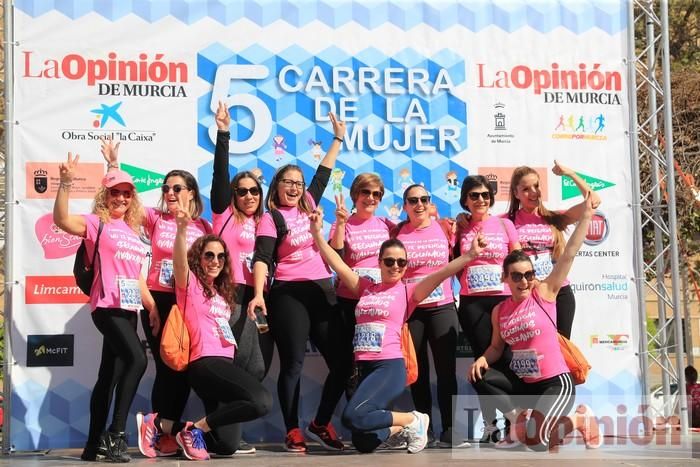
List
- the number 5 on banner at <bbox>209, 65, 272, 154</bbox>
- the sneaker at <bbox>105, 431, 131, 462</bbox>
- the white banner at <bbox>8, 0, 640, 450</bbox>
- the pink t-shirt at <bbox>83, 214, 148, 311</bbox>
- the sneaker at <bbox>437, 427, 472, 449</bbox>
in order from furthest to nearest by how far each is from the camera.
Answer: the number 5 on banner at <bbox>209, 65, 272, 154</bbox> → the white banner at <bbox>8, 0, 640, 450</bbox> → the sneaker at <bbox>437, 427, 472, 449</bbox> → the pink t-shirt at <bbox>83, 214, 148, 311</bbox> → the sneaker at <bbox>105, 431, 131, 462</bbox>

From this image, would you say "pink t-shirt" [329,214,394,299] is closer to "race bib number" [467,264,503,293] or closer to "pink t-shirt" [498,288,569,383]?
"race bib number" [467,264,503,293]

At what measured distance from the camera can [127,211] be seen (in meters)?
5.88

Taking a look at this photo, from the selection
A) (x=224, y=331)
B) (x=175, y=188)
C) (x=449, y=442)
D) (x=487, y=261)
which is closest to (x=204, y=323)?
(x=224, y=331)

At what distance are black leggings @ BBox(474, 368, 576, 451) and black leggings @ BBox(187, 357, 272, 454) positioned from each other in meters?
1.42

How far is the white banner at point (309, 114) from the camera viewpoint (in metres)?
6.52

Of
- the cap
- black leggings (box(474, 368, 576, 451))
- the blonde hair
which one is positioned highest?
the cap

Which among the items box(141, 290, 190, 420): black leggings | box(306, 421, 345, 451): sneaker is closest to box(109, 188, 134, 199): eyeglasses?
box(141, 290, 190, 420): black leggings

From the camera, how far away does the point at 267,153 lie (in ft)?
22.4

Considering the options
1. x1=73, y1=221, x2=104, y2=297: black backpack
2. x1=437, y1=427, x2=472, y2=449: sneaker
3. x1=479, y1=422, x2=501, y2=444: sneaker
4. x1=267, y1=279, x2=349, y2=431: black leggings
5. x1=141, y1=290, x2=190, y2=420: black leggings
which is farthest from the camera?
x1=479, y1=422, x2=501, y2=444: sneaker

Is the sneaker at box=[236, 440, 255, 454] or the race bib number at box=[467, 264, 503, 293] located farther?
the race bib number at box=[467, 264, 503, 293]

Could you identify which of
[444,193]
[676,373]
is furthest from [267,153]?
[676,373]

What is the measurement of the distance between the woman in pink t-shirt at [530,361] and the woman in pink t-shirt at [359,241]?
87 cm

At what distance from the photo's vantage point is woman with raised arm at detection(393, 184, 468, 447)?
6211 millimetres

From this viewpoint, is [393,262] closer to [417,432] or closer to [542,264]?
[417,432]
